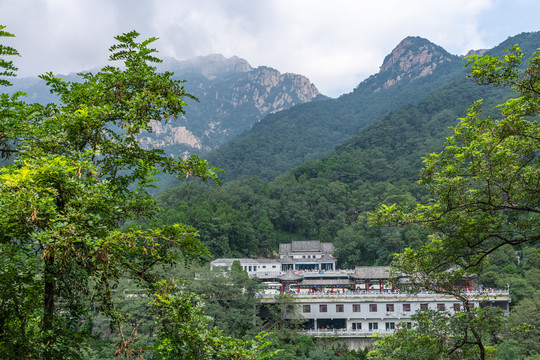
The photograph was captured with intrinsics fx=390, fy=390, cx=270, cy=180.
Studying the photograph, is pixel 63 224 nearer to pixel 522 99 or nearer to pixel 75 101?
pixel 75 101

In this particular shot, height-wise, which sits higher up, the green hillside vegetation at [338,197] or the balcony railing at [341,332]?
the green hillside vegetation at [338,197]

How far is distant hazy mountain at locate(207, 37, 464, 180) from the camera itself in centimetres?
10650

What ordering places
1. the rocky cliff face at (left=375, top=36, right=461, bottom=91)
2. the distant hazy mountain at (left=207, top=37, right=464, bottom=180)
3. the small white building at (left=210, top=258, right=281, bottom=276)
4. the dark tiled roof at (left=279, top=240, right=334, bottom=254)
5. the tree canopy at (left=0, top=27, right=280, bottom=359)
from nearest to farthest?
the tree canopy at (left=0, top=27, right=280, bottom=359) < the small white building at (left=210, top=258, right=281, bottom=276) < the dark tiled roof at (left=279, top=240, right=334, bottom=254) < the distant hazy mountain at (left=207, top=37, right=464, bottom=180) < the rocky cliff face at (left=375, top=36, right=461, bottom=91)

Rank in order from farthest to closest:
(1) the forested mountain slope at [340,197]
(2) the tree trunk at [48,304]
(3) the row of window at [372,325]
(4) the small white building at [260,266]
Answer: (1) the forested mountain slope at [340,197], (4) the small white building at [260,266], (3) the row of window at [372,325], (2) the tree trunk at [48,304]

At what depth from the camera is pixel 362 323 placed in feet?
106

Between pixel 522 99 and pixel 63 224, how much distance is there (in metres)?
7.37

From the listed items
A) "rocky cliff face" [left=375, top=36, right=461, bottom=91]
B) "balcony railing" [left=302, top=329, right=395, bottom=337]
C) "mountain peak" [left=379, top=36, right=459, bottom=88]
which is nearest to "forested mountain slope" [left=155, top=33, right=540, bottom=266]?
"balcony railing" [left=302, top=329, right=395, bottom=337]

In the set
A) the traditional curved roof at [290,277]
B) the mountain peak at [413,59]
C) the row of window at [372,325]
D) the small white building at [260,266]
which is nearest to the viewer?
the row of window at [372,325]

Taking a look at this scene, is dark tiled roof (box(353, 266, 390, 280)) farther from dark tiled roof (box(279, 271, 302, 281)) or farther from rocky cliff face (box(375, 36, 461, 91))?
rocky cliff face (box(375, 36, 461, 91))

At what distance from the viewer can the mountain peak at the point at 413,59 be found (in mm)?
163500

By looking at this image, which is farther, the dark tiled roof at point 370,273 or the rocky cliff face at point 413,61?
the rocky cliff face at point 413,61

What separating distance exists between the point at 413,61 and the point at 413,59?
2.87ft

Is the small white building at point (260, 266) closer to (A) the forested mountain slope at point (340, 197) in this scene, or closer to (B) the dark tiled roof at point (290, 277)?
(A) the forested mountain slope at point (340, 197)

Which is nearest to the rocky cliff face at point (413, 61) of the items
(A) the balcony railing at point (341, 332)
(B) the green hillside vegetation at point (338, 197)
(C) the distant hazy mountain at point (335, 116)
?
(C) the distant hazy mountain at point (335, 116)
